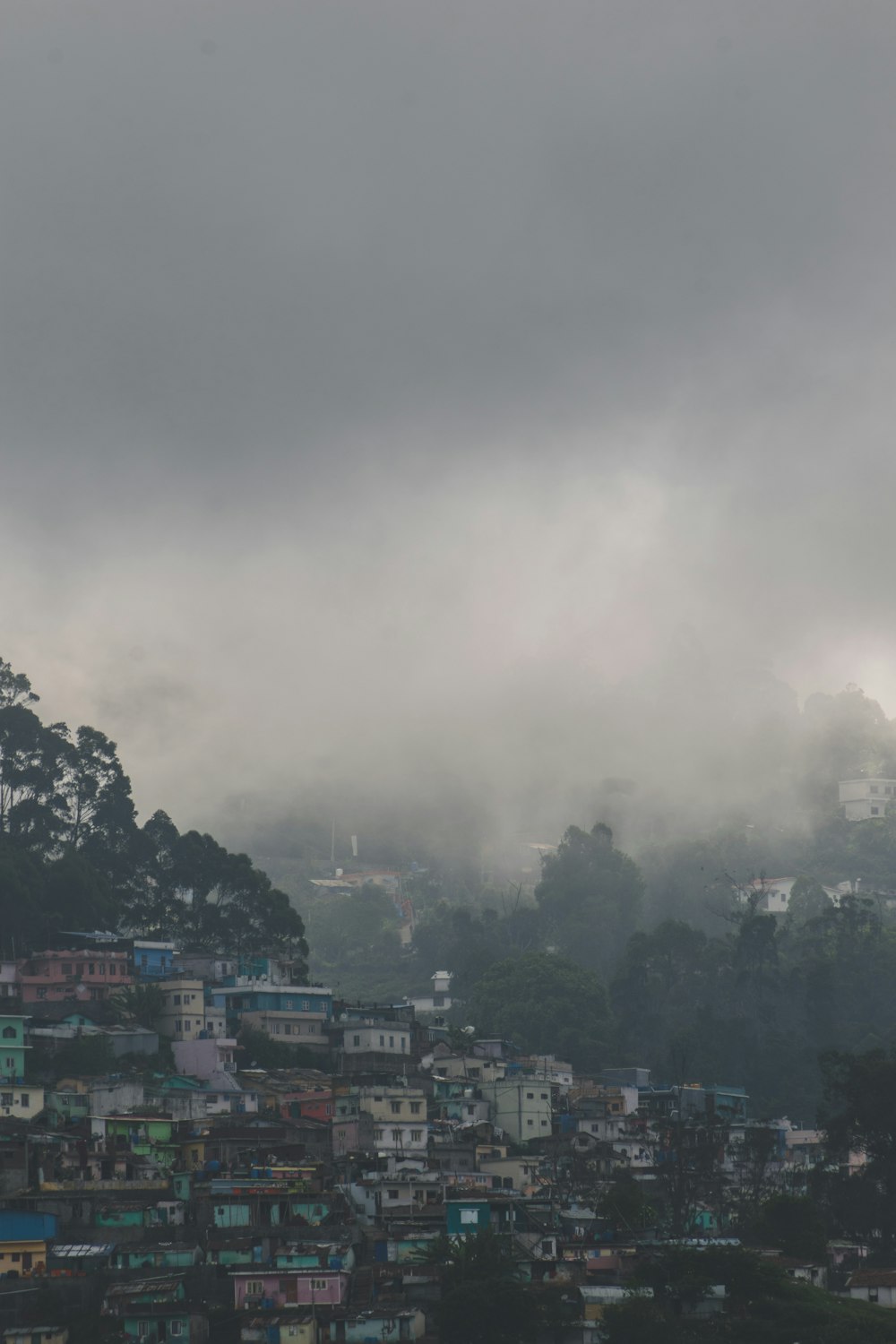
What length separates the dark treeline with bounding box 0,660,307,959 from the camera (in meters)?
89.8

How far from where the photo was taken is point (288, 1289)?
55719mm

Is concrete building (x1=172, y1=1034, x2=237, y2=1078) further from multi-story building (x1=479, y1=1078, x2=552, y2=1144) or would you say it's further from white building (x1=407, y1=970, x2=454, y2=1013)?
white building (x1=407, y1=970, x2=454, y2=1013)

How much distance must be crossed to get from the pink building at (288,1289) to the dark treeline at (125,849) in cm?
3294

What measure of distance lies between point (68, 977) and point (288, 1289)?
986 inches

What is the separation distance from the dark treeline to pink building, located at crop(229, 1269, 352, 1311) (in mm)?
32940

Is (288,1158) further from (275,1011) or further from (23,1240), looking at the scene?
(275,1011)

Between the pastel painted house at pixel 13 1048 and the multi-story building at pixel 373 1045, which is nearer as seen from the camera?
the pastel painted house at pixel 13 1048

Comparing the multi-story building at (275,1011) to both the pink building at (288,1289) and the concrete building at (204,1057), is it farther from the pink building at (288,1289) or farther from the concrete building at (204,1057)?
the pink building at (288,1289)

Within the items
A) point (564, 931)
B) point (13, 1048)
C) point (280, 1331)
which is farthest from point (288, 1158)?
point (564, 931)

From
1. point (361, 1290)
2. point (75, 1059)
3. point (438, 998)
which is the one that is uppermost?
point (438, 998)

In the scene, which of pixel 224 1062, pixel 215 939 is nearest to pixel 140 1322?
pixel 224 1062

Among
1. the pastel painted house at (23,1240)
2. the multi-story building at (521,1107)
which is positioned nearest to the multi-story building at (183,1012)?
the multi-story building at (521,1107)

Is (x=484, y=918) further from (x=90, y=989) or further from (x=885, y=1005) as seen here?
(x=90, y=989)

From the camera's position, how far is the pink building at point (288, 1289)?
182ft
